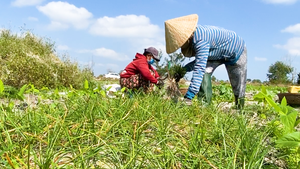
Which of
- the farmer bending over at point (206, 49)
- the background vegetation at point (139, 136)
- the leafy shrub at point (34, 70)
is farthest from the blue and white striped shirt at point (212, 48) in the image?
the leafy shrub at point (34, 70)

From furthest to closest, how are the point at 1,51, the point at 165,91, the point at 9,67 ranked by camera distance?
the point at 1,51
the point at 9,67
the point at 165,91

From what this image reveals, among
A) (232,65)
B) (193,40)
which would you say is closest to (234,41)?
(232,65)

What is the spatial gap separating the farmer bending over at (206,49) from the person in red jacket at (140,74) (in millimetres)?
692

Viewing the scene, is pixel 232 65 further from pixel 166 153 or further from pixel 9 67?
pixel 9 67

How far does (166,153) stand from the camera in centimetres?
130

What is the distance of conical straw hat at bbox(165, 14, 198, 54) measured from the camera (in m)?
3.77

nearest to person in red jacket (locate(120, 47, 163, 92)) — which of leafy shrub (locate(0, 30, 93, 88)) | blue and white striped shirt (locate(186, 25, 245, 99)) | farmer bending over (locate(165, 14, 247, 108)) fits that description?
farmer bending over (locate(165, 14, 247, 108))

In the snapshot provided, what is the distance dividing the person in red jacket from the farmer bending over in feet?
2.27

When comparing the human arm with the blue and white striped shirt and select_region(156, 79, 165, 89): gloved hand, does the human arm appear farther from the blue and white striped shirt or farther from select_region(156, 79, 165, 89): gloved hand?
select_region(156, 79, 165, 89): gloved hand

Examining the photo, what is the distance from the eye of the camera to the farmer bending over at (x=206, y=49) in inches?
145

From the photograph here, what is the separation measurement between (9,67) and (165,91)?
4.77m

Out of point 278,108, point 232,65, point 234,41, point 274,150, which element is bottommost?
point 274,150

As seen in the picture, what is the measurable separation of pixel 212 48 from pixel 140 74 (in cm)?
127

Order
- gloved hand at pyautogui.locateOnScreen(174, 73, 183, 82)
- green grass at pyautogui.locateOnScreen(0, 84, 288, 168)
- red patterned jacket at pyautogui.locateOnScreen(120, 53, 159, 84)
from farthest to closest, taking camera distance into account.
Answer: gloved hand at pyautogui.locateOnScreen(174, 73, 183, 82) < red patterned jacket at pyautogui.locateOnScreen(120, 53, 159, 84) < green grass at pyautogui.locateOnScreen(0, 84, 288, 168)
